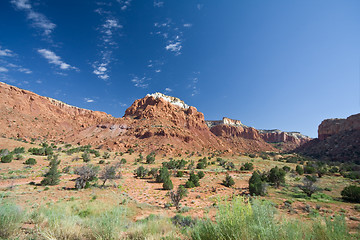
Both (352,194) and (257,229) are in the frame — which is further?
(352,194)

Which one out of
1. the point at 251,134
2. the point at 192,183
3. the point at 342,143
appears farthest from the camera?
the point at 251,134

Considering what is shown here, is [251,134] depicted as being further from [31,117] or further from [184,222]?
[31,117]

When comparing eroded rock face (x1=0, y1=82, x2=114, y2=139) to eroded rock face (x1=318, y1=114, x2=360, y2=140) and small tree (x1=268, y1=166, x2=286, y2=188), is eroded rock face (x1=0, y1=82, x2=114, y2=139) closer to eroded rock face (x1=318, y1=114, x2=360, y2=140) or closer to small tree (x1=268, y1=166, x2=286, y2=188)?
small tree (x1=268, y1=166, x2=286, y2=188)

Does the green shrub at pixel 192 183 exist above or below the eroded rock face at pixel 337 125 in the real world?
below

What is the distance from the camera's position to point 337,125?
80875 mm

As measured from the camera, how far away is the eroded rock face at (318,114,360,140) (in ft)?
232

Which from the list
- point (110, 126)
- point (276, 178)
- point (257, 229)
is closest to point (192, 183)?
point (276, 178)

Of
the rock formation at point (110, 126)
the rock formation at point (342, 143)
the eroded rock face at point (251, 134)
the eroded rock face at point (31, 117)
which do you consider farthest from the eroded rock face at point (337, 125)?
the eroded rock face at point (31, 117)

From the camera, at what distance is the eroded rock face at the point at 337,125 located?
232 ft

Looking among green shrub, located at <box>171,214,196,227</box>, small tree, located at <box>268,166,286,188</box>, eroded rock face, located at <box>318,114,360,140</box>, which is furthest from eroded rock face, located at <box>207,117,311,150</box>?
green shrub, located at <box>171,214,196,227</box>

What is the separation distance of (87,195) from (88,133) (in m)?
60.0

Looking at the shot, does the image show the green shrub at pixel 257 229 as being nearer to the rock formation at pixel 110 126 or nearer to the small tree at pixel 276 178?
the small tree at pixel 276 178

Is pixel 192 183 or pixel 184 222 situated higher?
pixel 184 222

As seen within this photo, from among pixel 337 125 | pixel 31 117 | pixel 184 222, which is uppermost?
pixel 337 125
